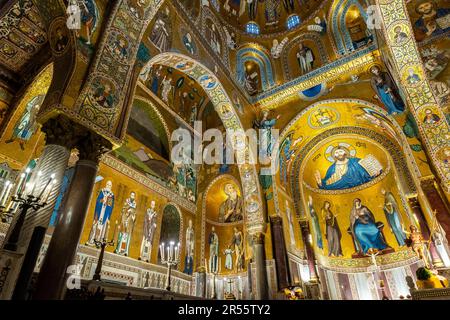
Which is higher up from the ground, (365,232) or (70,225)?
(365,232)

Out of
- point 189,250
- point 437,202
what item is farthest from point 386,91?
point 189,250

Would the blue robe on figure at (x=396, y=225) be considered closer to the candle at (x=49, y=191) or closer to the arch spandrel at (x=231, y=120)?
the arch spandrel at (x=231, y=120)

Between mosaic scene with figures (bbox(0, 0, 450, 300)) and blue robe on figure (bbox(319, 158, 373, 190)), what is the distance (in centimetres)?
7

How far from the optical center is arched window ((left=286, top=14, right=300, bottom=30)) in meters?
12.9

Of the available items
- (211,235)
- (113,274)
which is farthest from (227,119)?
(113,274)

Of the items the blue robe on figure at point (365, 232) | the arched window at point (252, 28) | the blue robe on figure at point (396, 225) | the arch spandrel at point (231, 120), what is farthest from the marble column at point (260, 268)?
the arched window at point (252, 28)

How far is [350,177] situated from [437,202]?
562 cm

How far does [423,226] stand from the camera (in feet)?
29.1

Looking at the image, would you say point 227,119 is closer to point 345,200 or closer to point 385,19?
point 385,19

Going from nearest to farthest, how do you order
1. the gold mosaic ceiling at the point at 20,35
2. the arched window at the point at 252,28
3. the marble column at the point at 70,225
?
the marble column at the point at 70,225
the gold mosaic ceiling at the point at 20,35
the arched window at the point at 252,28

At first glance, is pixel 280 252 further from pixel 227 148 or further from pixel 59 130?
pixel 59 130

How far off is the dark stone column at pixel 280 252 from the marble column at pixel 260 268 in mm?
445

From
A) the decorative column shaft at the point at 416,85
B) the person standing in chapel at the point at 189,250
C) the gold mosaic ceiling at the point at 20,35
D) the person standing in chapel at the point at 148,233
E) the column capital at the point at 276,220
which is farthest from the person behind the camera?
the person standing in chapel at the point at 189,250

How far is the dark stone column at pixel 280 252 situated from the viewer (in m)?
9.19
